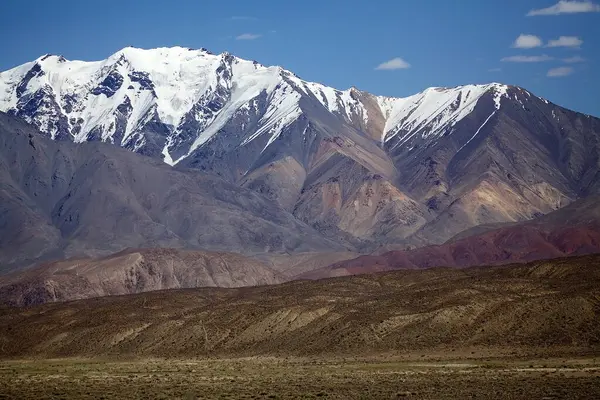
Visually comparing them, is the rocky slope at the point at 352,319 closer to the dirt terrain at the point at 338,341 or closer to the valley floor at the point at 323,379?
the dirt terrain at the point at 338,341

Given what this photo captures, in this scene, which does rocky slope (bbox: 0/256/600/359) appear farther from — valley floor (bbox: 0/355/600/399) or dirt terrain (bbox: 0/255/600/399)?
valley floor (bbox: 0/355/600/399)

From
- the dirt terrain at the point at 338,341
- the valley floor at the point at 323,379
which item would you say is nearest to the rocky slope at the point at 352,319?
the dirt terrain at the point at 338,341

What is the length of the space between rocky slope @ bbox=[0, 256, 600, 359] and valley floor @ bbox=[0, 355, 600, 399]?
24.7ft

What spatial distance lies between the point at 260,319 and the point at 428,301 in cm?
1806

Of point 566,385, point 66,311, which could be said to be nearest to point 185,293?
point 66,311

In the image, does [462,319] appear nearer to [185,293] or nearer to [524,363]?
[524,363]

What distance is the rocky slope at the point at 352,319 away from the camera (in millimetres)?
105750

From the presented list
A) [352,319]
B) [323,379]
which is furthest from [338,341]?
[323,379]

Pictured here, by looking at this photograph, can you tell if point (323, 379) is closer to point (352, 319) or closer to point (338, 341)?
point (338, 341)

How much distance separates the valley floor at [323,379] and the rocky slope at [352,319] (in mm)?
7531

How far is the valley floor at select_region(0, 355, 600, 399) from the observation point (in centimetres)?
7506

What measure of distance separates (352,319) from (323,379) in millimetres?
33213

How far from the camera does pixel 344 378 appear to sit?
85.6m

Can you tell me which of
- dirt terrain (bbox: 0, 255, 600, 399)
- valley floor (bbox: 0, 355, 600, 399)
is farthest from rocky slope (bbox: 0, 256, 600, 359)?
valley floor (bbox: 0, 355, 600, 399)
